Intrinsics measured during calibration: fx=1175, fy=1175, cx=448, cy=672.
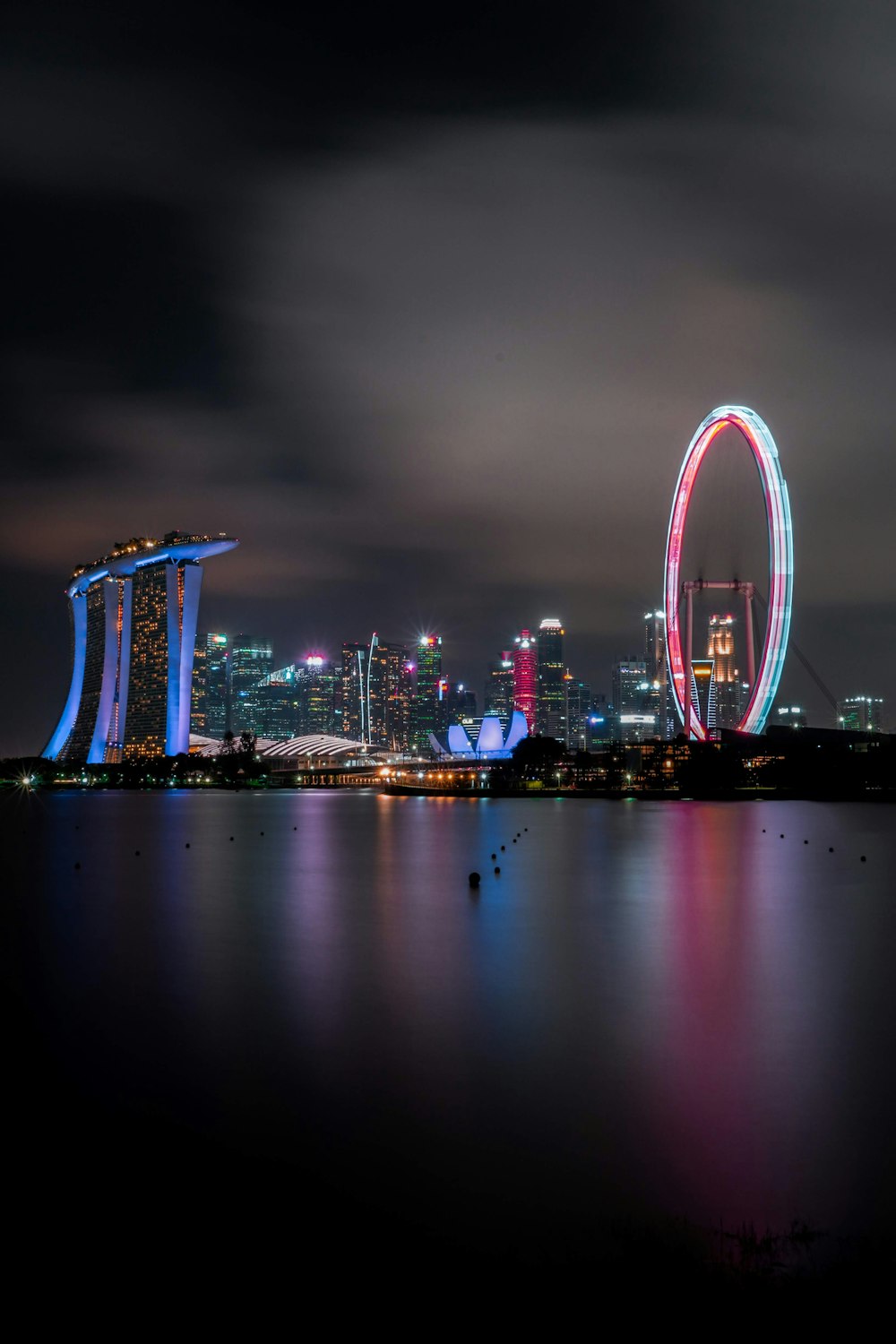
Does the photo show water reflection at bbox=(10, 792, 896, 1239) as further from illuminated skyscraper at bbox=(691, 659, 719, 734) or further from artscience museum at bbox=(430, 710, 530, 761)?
artscience museum at bbox=(430, 710, 530, 761)

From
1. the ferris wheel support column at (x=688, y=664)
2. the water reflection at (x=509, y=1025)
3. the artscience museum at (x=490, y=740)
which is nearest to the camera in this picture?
the water reflection at (x=509, y=1025)

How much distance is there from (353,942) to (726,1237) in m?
16.3

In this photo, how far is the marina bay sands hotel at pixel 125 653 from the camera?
171m

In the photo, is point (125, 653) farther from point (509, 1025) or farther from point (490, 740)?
point (509, 1025)

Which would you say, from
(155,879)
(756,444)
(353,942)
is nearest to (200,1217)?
(353,942)

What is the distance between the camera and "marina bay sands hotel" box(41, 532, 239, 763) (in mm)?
171000

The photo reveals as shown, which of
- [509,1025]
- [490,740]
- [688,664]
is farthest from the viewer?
[490,740]

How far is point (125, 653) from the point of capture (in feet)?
604

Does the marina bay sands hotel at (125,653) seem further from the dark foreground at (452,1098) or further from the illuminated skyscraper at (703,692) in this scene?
the dark foreground at (452,1098)

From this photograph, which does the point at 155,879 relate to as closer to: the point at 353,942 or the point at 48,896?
the point at 48,896

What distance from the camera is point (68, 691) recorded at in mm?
186875

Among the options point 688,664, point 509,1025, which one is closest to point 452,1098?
point 509,1025

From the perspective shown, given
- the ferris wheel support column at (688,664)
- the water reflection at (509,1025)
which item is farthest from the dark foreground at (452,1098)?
the ferris wheel support column at (688,664)

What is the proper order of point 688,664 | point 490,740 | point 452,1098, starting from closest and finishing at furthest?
1. point 452,1098
2. point 688,664
3. point 490,740
